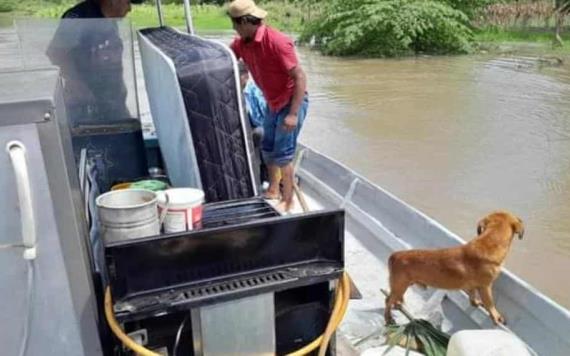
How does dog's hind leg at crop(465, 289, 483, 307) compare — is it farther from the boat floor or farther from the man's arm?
the man's arm

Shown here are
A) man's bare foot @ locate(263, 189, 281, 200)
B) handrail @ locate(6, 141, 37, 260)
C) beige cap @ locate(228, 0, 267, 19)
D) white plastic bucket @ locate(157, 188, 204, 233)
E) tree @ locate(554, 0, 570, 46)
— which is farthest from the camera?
tree @ locate(554, 0, 570, 46)

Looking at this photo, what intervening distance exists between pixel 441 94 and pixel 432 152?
14.8ft

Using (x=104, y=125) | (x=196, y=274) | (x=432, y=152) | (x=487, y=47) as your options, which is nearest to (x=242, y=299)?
(x=196, y=274)

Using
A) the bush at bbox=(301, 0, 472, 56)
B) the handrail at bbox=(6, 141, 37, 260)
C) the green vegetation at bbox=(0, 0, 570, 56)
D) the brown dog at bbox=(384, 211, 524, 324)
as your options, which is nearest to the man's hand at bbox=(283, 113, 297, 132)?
the brown dog at bbox=(384, 211, 524, 324)

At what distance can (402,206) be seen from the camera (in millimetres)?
3375

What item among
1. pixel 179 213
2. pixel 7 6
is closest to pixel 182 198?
pixel 179 213

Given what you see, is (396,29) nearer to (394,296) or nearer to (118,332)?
(394,296)

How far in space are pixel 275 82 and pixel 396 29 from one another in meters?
14.0

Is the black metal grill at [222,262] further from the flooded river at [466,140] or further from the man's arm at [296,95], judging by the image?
the flooded river at [466,140]

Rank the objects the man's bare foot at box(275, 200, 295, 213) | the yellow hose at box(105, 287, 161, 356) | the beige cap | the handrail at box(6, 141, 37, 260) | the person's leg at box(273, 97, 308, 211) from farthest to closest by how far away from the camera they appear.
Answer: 1. the person's leg at box(273, 97, 308, 211)
2. the man's bare foot at box(275, 200, 295, 213)
3. the beige cap
4. the yellow hose at box(105, 287, 161, 356)
5. the handrail at box(6, 141, 37, 260)

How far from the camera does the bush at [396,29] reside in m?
16.9

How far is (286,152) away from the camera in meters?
3.80

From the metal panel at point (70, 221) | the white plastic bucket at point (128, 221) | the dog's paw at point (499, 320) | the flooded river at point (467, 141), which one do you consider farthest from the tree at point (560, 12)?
the metal panel at point (70, 221)

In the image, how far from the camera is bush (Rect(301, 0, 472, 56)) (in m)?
16.9
